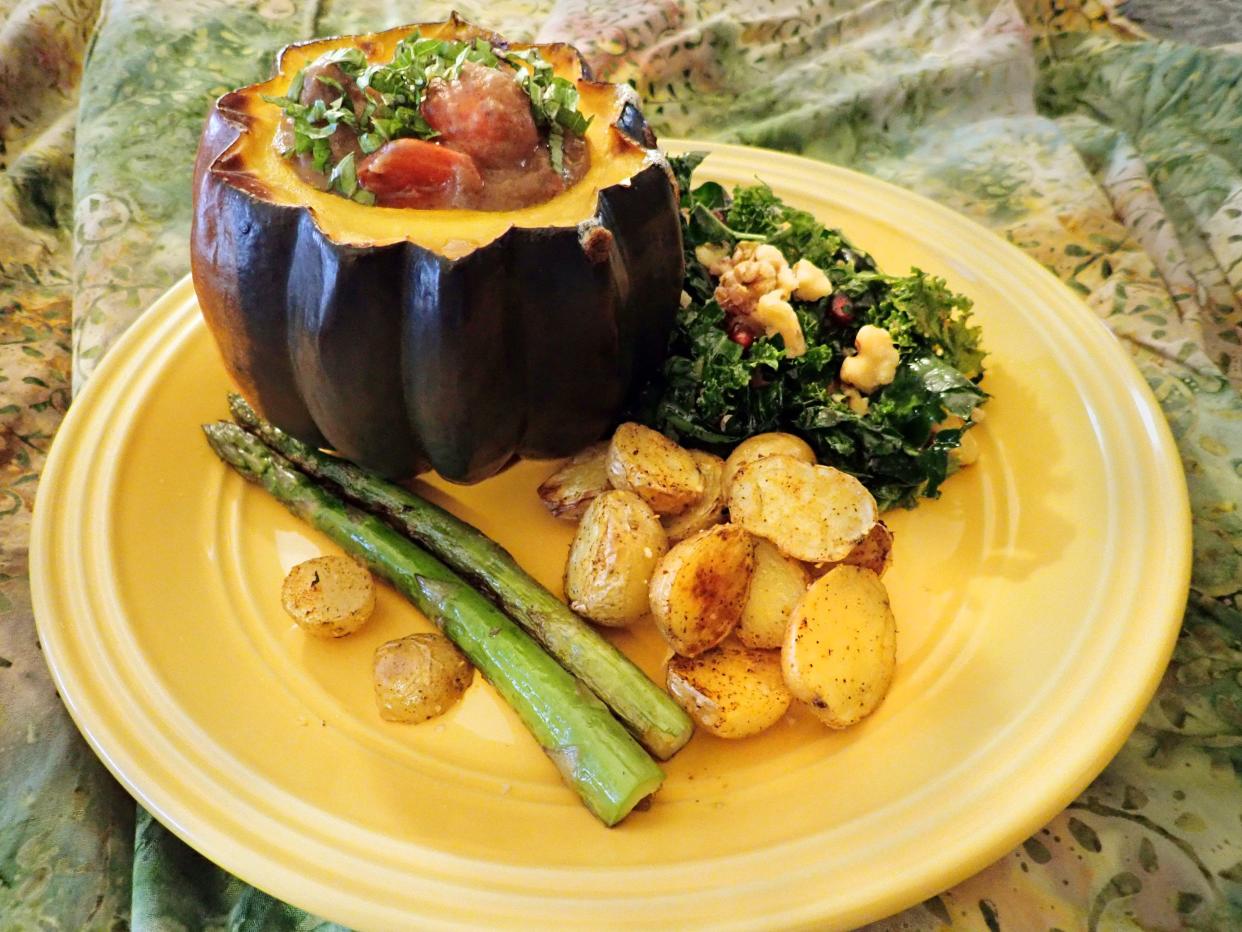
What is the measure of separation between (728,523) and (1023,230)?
158 cm

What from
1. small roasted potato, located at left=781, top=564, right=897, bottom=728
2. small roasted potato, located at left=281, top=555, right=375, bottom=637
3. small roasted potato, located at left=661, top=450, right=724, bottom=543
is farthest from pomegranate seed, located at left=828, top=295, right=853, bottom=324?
small roasted potato, located at left=281, top=555, right=375, bottom=637

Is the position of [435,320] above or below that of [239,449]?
above

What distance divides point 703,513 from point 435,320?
2.03 feet

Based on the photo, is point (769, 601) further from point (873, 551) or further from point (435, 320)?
point (435, 320)

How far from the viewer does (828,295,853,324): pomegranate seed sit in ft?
6.75

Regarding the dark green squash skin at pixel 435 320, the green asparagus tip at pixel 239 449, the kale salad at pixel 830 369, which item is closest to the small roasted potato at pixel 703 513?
the kale salad at pixel 830 369

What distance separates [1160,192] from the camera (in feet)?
9.64

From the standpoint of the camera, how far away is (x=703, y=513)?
180cm

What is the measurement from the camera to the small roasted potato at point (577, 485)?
1.89 m

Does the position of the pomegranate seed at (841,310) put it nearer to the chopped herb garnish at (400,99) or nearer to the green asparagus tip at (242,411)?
the chopped herb garnish at (400,99)

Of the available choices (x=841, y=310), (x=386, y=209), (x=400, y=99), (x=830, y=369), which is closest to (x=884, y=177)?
(x=841, y=310)

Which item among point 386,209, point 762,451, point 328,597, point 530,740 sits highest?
point 386,209

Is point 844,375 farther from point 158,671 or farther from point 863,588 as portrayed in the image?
point 158,671

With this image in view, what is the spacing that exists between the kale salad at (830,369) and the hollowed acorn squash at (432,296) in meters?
0.14
